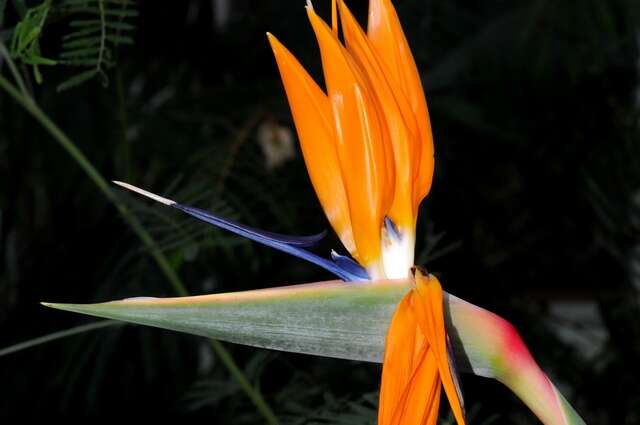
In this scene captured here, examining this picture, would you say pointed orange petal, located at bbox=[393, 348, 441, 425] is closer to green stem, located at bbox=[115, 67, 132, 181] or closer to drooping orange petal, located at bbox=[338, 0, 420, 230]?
drooping orange petal, located at bbox=[338, 0, 420, 230]

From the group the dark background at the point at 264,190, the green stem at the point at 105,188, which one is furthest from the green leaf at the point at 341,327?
the dark background at the point at 264,190

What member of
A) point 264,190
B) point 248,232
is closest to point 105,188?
point 248,232

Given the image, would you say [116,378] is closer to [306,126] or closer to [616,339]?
[616,339]

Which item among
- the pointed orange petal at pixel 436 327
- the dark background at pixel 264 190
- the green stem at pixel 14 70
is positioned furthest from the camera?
the dark background at pixel 264 190

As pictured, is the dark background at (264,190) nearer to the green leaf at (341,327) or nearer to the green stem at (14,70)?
the green stem at (14,70)

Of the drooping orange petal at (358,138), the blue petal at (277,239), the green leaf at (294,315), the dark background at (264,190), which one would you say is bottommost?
the dark background at (264,190)

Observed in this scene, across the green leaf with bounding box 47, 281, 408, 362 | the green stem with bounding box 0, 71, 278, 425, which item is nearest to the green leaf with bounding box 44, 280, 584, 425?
the green leaf with bounding box 47, 281, 408, 362

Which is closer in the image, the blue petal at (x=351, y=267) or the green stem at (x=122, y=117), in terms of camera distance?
the blue petal at (x=351, y=267)

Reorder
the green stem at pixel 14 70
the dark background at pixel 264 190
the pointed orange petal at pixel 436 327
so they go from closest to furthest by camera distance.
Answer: the pointed orange petal at pixel 436 327 < the green stem at pixel 14 70 < the dark background at pixel 264 190
